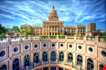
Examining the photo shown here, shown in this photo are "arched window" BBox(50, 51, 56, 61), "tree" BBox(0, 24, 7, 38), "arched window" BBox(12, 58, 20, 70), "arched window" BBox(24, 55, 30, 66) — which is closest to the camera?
"tree" BBox(0, 24, 7, 38)

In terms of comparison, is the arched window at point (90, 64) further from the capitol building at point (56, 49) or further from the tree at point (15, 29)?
the tree at point (15, 29)

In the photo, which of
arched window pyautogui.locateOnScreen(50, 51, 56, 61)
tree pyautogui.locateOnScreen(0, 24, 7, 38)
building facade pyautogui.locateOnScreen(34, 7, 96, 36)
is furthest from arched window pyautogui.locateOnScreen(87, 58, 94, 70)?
tree pyautogui.locateOnScreen(0, 24, 7, 38)

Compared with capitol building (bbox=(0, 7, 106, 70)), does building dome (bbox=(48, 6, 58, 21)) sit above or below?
above

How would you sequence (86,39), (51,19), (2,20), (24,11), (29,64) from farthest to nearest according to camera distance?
(29,64)
(86,39)
(51,19)
(24,11)
(2,20)

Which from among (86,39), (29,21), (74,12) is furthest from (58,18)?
(86,39)

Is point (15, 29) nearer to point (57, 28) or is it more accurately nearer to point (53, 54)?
point (57, 28)

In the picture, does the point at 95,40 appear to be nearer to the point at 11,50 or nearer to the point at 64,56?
the point at 64,56

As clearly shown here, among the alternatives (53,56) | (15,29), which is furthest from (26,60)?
(15,29)

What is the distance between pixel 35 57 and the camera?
20.8 feet

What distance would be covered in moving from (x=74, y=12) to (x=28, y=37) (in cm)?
231

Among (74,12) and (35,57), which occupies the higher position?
(74,12)

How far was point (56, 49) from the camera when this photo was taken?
21.6 feet

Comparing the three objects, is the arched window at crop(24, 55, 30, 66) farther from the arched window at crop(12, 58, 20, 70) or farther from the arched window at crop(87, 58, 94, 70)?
the arched window at crop(87, 58, 94, 70)

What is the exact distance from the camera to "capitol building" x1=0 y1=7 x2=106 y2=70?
500cm
